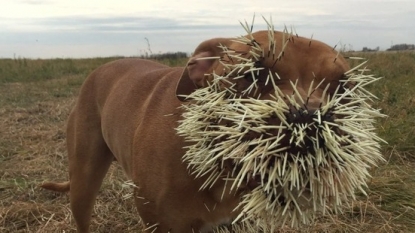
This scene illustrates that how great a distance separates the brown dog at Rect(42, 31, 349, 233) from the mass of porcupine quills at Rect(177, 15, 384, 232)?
51mm

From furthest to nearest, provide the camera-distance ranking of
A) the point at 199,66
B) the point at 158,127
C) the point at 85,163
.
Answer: the point at 85,163
the point at 158,127
the point at 199,66

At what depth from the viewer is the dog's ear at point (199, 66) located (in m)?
2.27

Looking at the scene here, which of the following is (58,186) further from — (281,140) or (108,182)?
(281,140)

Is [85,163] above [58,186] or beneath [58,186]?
above

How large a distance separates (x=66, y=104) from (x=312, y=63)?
9.54 meters

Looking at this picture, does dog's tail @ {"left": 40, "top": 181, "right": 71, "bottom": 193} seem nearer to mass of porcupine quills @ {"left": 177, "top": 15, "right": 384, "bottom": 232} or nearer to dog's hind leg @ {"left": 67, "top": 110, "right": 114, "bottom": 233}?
dog's hind leg @ {"left": 67, "top": 110, "right": 114, "bottom": 233}

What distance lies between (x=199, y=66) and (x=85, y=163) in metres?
1.82

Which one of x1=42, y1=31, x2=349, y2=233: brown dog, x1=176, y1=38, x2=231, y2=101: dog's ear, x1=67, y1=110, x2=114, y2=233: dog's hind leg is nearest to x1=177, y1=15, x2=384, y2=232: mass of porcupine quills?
x1=42, y1=31, x2=349, y2=233: brown dog

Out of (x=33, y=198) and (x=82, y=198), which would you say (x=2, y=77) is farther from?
(x=82, y=198)

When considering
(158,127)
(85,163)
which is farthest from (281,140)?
(85,163)

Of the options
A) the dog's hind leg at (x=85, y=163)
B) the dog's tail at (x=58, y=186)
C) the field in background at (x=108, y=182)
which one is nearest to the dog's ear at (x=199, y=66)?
the field in background at (x=108, y=182)

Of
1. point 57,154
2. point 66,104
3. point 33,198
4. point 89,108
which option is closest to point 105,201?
point 33,198

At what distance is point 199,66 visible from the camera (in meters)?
2.30

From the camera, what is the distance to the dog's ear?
7.46 ft
